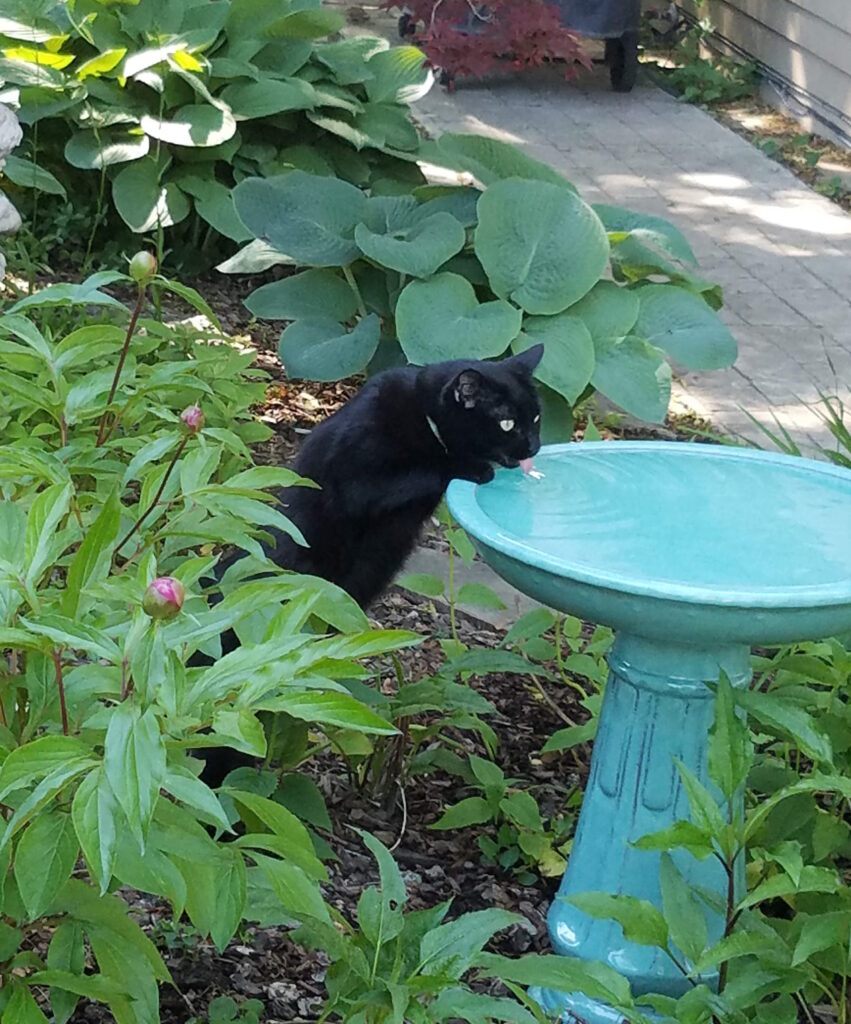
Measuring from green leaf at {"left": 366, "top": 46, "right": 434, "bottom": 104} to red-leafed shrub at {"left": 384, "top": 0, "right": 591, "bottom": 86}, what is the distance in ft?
10.7

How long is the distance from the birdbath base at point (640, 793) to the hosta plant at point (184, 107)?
3474 mm

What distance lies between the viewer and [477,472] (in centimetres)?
289

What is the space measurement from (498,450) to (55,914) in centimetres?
156

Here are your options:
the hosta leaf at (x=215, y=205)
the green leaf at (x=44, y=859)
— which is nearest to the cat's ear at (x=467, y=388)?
the green leaf at (x=44, y=859)

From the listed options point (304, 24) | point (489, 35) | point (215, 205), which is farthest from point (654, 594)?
point (489, 35)

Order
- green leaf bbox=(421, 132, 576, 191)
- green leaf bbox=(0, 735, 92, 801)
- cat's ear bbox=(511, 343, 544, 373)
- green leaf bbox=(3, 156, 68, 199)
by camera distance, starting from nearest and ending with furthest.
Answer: green leaf bbox=(0, 735, 92, 801) → cat's ear bbox=(511, 343, 544, 373) → green leaf bbox=(421, 132, 576, 191) → green leaf bbox=(3, 156, 68, 199)

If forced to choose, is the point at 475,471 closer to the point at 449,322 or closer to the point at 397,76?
the point at 449,322

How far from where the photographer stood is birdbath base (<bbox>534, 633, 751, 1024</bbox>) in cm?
221

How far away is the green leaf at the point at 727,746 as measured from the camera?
1.80m

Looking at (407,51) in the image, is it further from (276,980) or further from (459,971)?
(459,971)

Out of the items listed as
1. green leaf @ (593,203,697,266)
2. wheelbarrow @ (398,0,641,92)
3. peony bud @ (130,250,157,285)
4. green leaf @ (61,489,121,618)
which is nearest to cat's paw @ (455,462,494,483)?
peony bud @ (130,250,157,285)

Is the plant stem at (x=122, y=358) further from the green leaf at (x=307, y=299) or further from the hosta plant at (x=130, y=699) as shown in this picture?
the green leaf at (x=307, y=299)

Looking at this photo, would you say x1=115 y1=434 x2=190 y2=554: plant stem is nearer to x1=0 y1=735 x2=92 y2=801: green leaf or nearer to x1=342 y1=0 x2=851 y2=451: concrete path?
x1=0 y1=735 x2=92 y2=801: green leaf

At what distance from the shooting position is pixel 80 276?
18.1 ft
